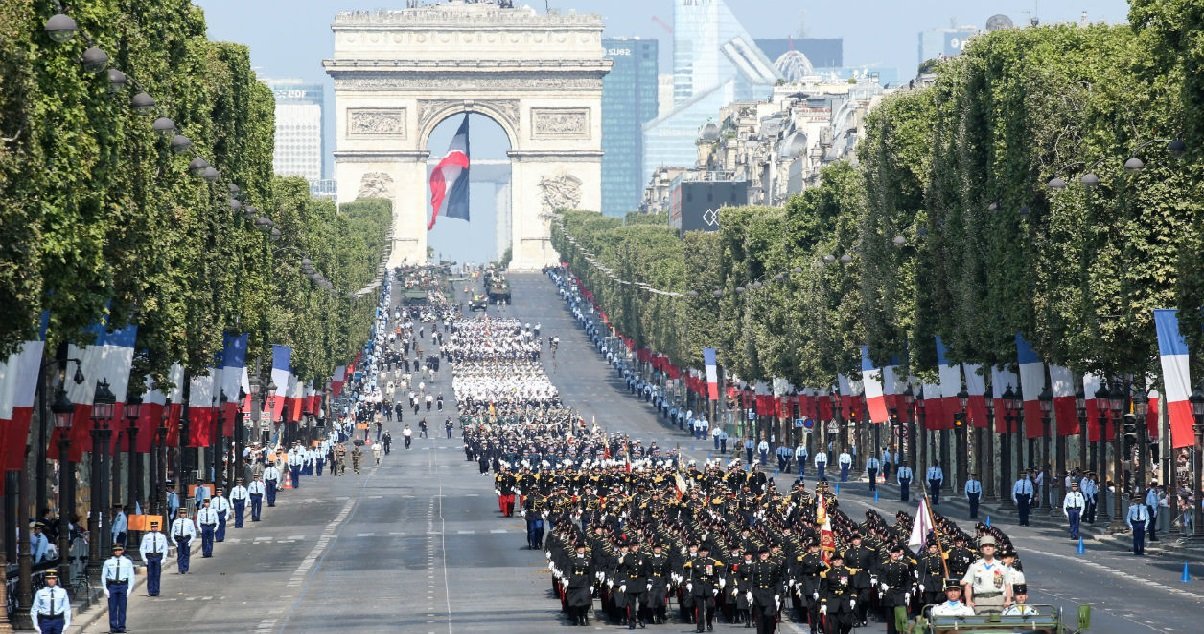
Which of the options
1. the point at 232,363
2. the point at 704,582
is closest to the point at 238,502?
the point at 232,363

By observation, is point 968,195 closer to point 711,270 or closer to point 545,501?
point 545,501

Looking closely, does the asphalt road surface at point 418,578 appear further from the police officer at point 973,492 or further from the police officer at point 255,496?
the police officer at point 973,492

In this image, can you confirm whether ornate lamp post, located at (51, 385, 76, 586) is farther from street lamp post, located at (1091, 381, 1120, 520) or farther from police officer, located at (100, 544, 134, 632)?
street lamp post, located at (1091, 381, 1120, 520)

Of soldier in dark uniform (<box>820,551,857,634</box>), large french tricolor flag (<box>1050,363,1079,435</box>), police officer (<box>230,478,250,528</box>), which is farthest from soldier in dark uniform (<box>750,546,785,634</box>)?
police officer (<box>230,478,250,528</box>)

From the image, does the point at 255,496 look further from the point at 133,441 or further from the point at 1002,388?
the point at 1002,388

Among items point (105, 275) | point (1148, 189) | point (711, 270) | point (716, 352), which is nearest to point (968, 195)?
point (1148, 189)

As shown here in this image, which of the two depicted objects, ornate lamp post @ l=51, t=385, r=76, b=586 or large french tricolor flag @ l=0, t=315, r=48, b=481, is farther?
ornate lamp post @ l=51, t=385, r=76, b=586

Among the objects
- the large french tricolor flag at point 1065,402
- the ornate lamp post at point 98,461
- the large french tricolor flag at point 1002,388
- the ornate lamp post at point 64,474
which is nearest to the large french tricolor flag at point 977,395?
the large french tricolor flag at point 1002,388
